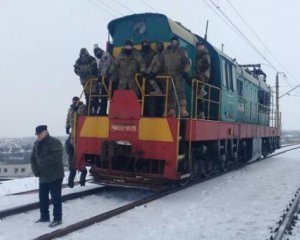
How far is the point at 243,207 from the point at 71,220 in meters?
3.07

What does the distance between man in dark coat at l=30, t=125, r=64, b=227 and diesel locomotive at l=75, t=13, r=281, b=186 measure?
2302mm

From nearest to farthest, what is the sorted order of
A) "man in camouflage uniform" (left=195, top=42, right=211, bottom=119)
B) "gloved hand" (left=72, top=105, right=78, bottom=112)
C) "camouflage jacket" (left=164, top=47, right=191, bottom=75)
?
"camouflage jacket" (left=164, top=47, right=191, bottom=75) → "gloved hand" (left=72, top=105, right=78, bottom=112) → "man in camouflage uniform" (left=195, top=42, right=211, bottom=119)

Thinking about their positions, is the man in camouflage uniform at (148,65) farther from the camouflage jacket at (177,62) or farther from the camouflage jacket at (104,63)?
the camouflage jacket at (104,63)

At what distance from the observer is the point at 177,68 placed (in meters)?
9.22

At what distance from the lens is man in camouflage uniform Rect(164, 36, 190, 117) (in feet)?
30.1

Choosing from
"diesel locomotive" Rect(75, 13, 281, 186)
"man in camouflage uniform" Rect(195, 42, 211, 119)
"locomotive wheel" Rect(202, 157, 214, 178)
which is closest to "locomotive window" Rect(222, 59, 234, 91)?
"diesel locomotive" Rect(75, 13, 281, 186)

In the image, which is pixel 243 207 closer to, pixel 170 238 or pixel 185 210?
pixel 185 210

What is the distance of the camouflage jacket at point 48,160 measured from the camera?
6645 mm

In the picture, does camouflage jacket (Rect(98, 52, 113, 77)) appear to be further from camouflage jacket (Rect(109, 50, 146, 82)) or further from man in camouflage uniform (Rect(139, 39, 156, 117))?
man in camouflage uniform (Rect(139, 39, 156, 117))

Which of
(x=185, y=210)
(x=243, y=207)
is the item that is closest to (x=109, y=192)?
(x=185, y=210)

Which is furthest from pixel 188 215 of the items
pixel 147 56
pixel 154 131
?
pixel 147 56

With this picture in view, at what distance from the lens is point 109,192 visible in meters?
9.43

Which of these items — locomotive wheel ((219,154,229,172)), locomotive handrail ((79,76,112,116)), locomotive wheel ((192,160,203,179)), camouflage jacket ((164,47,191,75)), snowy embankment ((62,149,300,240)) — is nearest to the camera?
snowy embankment ((62,149,300,240))

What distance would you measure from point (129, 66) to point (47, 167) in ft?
11.7
